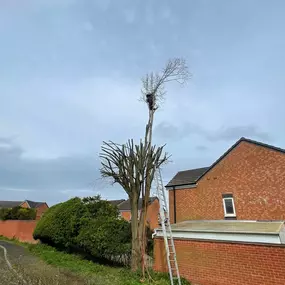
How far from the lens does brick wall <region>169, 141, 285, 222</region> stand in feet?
42.8

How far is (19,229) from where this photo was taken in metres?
27.5

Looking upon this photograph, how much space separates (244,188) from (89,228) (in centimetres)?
919

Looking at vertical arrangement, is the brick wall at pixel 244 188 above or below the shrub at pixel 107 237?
above

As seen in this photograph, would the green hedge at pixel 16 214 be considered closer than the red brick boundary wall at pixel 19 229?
No

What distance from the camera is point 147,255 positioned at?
1184 cm

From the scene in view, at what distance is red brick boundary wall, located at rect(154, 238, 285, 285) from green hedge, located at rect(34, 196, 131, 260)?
3046 millimetres

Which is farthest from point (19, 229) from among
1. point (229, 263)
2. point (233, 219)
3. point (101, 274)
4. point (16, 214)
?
point (229, 263)

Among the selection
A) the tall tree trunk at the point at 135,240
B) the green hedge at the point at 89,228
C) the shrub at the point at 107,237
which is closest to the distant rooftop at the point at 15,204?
the green hedge at the point at 89,228

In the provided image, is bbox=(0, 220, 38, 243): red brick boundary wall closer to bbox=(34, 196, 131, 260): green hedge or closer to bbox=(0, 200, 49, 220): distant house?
bbox=(34, 196, 131, 260): green hedge

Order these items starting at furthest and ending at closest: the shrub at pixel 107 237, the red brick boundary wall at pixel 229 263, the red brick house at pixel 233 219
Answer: the shrub at pixel 107 237 < the red brick house at pixel 233 219 < the red brick boundary wall at pixel 229 263

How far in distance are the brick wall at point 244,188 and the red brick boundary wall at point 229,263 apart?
19.3 feet

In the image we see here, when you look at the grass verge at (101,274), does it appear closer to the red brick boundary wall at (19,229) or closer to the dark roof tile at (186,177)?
the dark roof tile at (186,177)

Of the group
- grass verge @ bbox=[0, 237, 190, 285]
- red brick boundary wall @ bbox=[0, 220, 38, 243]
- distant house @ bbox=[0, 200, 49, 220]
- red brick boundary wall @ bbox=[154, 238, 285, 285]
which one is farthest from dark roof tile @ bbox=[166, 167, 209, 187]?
distant house @ bbox=[0, 200, 49, 220]

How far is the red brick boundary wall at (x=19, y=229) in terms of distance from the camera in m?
25.0
